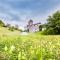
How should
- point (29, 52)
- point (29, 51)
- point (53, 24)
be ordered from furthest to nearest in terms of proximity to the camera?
point (53, 24) → point (29, 51) → point (29, 52)

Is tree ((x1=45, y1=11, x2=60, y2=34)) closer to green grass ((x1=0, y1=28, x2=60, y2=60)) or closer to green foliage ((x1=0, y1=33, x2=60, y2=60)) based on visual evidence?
green grass ((x1=0, y1=28, x2=60, y2=60))

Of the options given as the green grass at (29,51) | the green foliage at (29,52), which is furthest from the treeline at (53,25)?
the green foliage at (29,52)

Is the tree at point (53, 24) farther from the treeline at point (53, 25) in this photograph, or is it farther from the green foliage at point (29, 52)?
the green foliage at point (29, 52)

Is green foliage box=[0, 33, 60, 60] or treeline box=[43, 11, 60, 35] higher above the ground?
treeline box=[43, 11, 60, 35]

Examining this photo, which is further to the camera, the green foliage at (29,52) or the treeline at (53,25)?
the treeline at (53,25)

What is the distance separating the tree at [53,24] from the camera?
2659cm

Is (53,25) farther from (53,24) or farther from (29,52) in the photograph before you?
(29,52)

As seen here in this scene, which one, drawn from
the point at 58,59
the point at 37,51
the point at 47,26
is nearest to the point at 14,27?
the point at 47,26

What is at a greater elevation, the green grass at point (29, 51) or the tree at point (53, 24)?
the tree at point (53, 24)

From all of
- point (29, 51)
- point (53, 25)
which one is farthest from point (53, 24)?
point (29, 51)

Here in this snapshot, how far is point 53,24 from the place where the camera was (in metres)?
27.0

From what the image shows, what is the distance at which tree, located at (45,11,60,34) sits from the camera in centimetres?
2659

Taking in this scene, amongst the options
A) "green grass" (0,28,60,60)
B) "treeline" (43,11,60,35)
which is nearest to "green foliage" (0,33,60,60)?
"green grass" (0,28,60,60)

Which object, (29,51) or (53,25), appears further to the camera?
(53,25)
